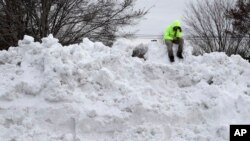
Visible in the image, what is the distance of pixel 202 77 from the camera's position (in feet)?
31.2

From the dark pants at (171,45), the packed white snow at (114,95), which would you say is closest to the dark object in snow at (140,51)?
the packed white snow at (114,95)

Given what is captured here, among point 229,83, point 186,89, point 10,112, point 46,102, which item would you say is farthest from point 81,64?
point 229,83

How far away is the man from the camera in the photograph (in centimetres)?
1012

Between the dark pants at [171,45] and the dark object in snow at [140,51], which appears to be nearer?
the dark pants at [171,45]

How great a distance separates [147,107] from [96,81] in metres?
1.11

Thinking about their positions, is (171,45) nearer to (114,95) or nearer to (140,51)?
(140,51)

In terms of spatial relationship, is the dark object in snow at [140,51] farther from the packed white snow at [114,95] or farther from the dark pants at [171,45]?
the dark pants at [171,45]

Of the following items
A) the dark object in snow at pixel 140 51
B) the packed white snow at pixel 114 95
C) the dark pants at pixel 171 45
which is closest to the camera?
the packed white snow at pixel 114 95

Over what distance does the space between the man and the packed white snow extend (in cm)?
29

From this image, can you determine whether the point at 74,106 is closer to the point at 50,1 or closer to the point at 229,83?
the point at 229,83

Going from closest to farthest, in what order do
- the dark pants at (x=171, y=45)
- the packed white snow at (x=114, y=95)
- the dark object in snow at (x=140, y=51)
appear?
the packed white snow at (x=114, y=95)
the dark pants at (x=171, y=45)
the dark object in snow at (x=140, y=51)

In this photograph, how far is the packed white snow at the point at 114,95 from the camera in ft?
26.8

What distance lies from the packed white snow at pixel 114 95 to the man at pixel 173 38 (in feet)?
0.95

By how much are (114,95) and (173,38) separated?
254cm
